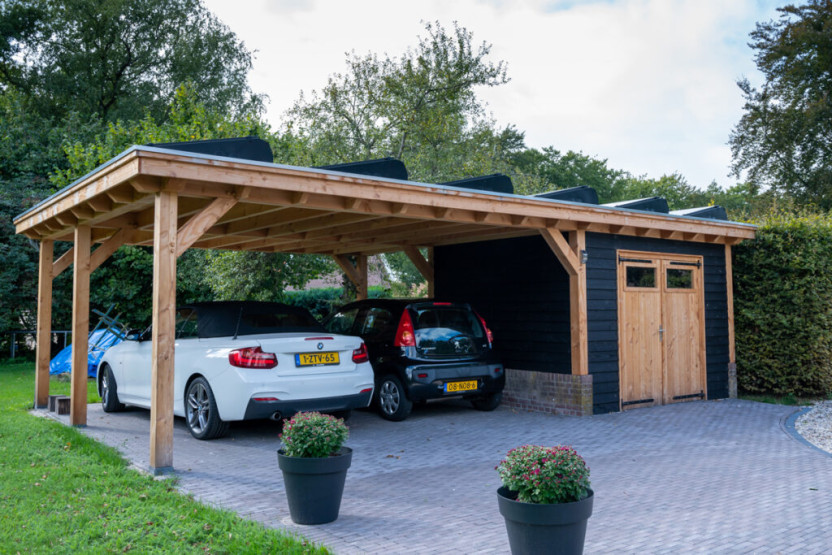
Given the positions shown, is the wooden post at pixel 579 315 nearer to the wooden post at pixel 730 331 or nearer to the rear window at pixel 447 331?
the rear window at pixel 447 331

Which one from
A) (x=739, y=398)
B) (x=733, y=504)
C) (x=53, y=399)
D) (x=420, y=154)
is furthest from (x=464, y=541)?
(x=420, y=154)

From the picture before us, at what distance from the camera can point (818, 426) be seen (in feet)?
27.9

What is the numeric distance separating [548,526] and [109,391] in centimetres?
771

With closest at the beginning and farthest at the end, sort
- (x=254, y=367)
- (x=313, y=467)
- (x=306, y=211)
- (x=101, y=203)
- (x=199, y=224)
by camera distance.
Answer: (x=313, y=467)
(x=199, y=224)
(x=254, y=367)
(x=101, y=203)
(x=306, y=211)

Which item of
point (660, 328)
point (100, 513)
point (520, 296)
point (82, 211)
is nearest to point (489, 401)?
point (520, 296)

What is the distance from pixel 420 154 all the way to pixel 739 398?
12.2 metres

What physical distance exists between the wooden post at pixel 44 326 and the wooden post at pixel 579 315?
724 centimetres

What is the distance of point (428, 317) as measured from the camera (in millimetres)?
8844

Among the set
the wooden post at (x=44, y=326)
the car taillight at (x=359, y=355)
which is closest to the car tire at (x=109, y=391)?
the wooden post at (x=44, y=326)

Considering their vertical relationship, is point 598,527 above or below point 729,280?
below

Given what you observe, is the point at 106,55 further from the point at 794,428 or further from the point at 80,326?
the point at 794,428

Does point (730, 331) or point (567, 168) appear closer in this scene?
point (730, 331)

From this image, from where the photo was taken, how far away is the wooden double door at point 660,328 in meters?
9.84

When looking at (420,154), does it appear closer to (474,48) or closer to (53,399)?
(474,48)
